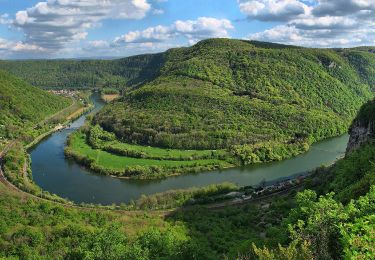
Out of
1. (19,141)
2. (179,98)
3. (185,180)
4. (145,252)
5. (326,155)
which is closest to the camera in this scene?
(145,252)

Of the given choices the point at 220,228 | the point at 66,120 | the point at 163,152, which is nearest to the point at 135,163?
the point at 163,152

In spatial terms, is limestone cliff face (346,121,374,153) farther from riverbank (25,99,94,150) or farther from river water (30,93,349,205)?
riverbank (25,99,94,150)

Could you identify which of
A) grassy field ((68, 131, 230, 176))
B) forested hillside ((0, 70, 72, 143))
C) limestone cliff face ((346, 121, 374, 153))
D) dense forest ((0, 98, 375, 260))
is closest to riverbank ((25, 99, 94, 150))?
forested hillside ((0, 70, 72, 143))

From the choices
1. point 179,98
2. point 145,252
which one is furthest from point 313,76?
→ point 145,252

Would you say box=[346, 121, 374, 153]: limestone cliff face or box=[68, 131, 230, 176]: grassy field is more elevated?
box=[346, 121, 374, 153]: limestone cliff face

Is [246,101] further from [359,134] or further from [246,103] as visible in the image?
[359,134]

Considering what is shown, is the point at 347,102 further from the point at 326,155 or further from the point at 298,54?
the point at 326,155
